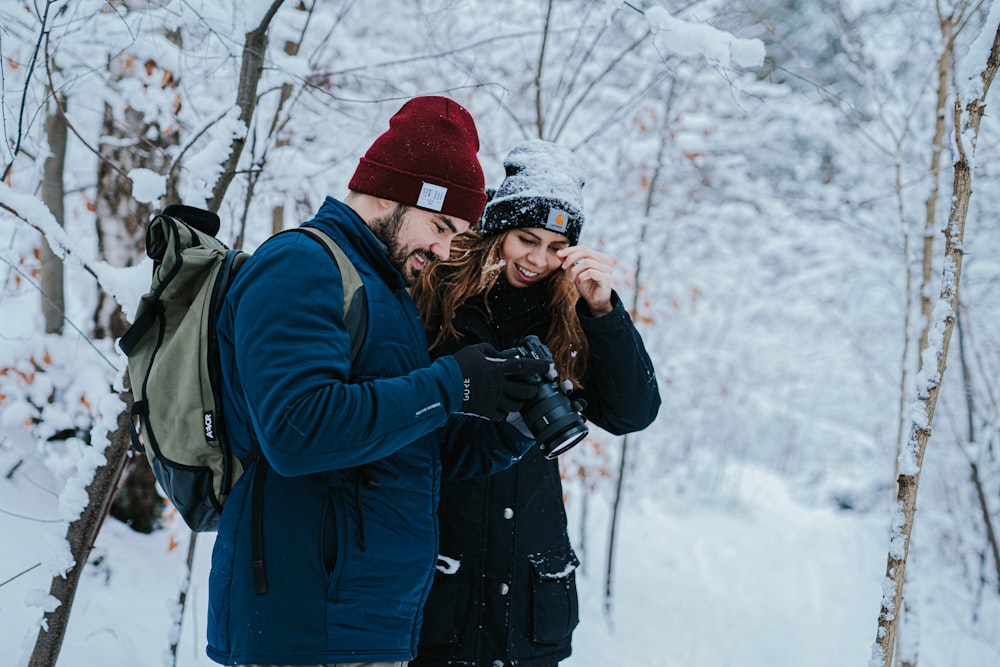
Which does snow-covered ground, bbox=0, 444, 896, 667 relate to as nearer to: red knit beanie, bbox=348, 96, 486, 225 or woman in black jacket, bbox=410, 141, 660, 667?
woman in black jacket, bbox=410, 141, 660, 667

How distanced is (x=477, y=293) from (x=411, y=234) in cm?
46

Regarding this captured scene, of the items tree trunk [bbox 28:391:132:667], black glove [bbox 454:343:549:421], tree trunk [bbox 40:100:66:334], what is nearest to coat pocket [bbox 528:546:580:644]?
black glove [bbox 454:343:549:421]

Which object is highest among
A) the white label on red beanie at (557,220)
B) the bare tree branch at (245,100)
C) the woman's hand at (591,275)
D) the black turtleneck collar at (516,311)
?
the bare tree branch at (245,100)

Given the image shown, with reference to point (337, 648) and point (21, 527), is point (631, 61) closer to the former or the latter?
point (21, 527)

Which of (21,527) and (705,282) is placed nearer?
(21,527)

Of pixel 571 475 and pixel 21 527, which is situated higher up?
pixel 571 475

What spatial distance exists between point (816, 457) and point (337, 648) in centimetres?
1454

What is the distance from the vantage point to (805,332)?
11250 mm

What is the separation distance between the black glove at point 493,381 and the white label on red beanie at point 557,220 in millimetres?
638

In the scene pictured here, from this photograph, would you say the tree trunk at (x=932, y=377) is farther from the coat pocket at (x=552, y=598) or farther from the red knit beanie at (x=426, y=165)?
the red knit beanie at (x=426, y=165)

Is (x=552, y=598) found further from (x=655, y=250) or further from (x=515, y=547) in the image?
(x=655, y=250)

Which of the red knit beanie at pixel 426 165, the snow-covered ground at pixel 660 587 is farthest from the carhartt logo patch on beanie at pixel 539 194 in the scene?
the snow-covered ground at pixel 660 587

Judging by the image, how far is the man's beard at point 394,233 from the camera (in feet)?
4.82

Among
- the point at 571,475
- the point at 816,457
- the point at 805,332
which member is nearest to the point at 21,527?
the point at 571,475
